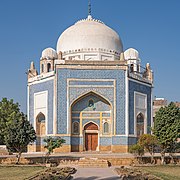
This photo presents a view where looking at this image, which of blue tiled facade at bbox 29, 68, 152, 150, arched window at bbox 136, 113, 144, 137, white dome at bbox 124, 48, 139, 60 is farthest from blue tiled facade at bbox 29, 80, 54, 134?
white dome at bbox 124, 48, 139, 60

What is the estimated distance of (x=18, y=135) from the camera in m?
20.1

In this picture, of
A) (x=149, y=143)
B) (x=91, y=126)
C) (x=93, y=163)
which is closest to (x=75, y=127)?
(x=91, y=126)

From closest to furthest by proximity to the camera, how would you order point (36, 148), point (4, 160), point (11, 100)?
point (4, 160) < point (36, 148) < point (11, 100)

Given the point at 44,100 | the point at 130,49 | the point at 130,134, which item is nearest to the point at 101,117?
the point at 130,134

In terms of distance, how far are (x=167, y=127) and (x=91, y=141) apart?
8.91 metres

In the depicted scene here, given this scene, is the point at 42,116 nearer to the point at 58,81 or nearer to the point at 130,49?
the point at 58,81

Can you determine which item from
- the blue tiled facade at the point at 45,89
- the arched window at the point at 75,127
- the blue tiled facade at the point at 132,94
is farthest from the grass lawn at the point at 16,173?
the blue tiled facade at the point at 132,94

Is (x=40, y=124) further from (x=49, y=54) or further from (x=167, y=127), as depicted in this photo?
(x=167, y=127)

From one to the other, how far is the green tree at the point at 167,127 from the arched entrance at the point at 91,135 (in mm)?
8093

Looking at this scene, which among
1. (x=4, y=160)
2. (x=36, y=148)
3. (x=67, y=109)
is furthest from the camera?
(x=36, y=148)

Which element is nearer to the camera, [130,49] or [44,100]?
[44,100]

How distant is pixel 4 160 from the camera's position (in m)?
20.8

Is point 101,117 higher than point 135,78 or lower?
lower

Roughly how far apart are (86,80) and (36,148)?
6.67 meters
